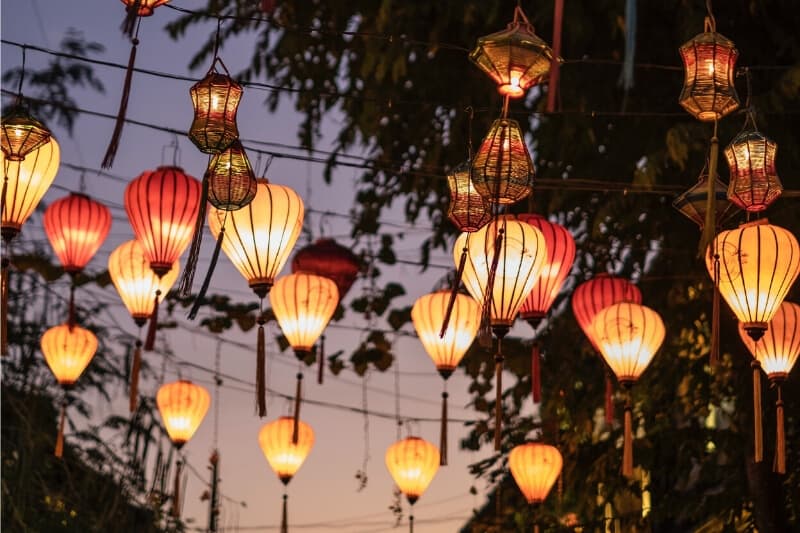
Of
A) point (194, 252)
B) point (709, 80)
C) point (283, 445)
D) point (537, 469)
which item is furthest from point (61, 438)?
point (283, 445)

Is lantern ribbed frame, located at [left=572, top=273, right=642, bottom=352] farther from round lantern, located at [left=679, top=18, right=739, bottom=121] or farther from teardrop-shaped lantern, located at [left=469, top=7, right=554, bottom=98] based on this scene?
teardrop-shaped lantern, located at [left=469, top=7, right=554, bottom=98]

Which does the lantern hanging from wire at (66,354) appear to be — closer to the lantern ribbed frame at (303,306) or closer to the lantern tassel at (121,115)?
the lantern ribbed frame at (303,306)

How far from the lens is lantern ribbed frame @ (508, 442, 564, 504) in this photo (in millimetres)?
8562

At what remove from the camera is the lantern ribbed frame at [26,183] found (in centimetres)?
586

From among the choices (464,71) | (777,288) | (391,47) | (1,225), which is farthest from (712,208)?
(464,71)

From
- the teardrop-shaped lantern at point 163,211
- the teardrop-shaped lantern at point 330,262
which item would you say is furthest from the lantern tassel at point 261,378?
the teardrop-shaped lantern at point 330,262

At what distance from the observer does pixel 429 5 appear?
8484 mm

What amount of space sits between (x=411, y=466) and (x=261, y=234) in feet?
16.0

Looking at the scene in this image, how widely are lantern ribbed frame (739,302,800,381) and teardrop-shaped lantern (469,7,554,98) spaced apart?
253cm

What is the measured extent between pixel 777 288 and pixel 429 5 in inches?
135

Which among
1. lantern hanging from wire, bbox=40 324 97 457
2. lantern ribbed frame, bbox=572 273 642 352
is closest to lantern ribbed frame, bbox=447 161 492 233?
lantern ribbed frame, bbox=572 273 642 352

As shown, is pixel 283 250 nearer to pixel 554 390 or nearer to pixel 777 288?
pixel 777 288

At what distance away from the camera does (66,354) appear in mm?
8070

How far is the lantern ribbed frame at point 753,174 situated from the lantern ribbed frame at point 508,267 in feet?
3.06
